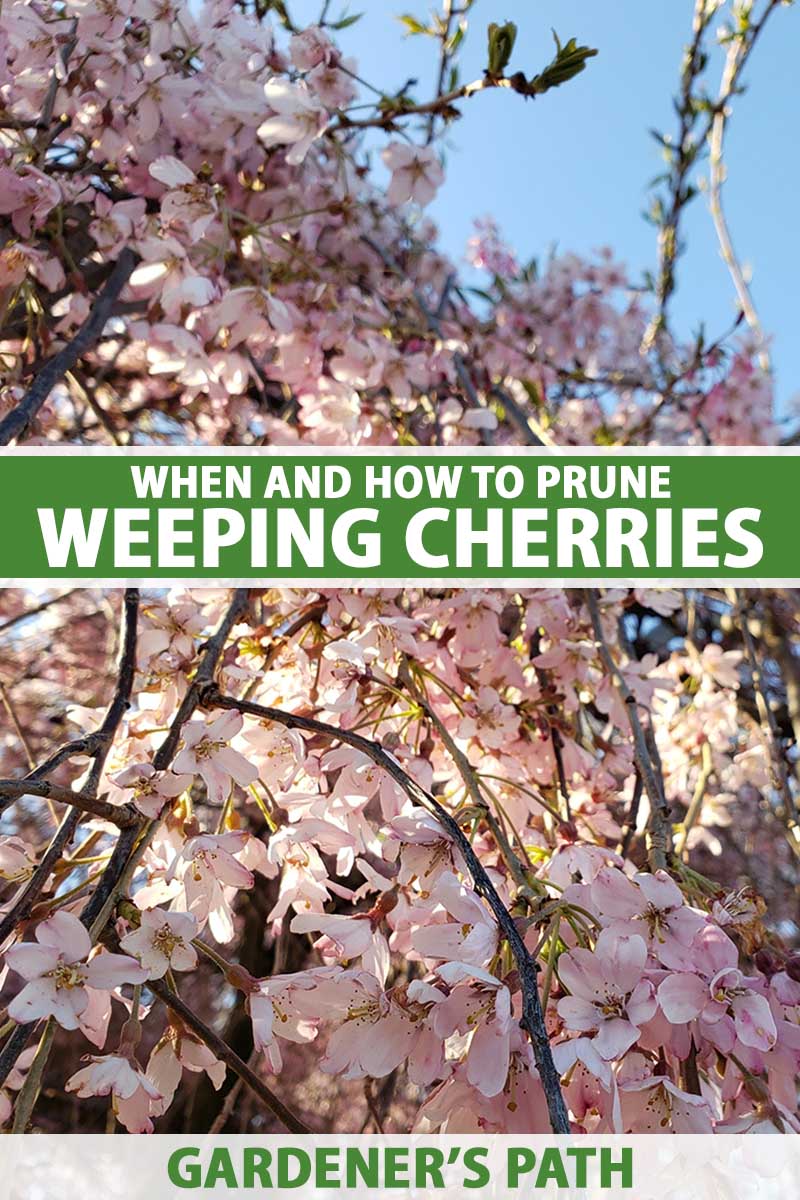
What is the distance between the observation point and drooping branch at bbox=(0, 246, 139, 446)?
1016 millimetres

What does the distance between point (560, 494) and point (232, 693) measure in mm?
577

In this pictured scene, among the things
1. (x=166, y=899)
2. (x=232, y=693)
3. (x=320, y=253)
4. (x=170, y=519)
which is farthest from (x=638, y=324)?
(x=166, y=899)

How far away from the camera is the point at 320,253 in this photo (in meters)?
1.94

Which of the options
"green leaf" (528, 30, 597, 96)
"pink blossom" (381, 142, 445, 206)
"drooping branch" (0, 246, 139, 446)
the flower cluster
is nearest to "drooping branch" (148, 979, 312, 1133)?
the flower cluster

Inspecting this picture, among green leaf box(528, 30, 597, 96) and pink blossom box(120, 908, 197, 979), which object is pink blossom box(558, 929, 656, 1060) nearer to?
pink blossom box(120, 908, 197, 979)

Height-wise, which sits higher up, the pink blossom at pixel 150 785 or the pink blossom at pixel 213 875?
the pink blossom at pixel 150 785

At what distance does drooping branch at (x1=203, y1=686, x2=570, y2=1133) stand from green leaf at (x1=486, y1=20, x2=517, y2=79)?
0.78 m

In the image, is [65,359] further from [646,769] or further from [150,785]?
[646,769]

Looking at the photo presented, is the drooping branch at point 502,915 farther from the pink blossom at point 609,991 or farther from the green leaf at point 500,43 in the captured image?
the green leaf at point 500,43

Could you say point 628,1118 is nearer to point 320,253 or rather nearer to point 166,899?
point 166,899

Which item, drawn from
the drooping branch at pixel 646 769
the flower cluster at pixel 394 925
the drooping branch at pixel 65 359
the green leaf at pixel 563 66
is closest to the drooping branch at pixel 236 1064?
the flower cluster at pixel 394 925

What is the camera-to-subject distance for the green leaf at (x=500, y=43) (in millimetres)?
1078

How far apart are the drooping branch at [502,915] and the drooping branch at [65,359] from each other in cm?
38

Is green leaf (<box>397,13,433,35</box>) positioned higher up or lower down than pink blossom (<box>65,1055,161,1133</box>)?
higher up
